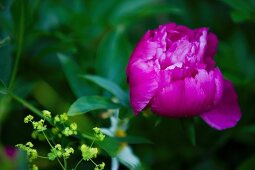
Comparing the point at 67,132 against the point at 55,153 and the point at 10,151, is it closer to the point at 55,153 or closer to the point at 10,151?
the point at 55,153

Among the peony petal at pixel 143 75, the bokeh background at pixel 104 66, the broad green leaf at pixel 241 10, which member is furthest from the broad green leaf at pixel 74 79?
the broad green leaf at pixel 241 10

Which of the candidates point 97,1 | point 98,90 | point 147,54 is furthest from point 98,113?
point 97,1

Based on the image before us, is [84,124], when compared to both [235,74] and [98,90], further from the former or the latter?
[235,74]

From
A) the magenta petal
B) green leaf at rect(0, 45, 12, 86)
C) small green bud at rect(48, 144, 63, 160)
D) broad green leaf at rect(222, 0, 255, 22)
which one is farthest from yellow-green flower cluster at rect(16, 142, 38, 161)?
broad green leaf at rect(222, 0, 255, 22)

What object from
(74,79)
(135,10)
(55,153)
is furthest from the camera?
(135,10)

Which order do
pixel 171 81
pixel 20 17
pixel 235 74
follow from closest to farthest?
pixel 171 81, pixel 20 17, pixel 235 74

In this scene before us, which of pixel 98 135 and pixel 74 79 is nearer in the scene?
pixel 98 135

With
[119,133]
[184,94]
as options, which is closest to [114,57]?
[119,133]

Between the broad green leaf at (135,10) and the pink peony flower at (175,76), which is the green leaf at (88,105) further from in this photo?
the broad green leaf at (135,10)
